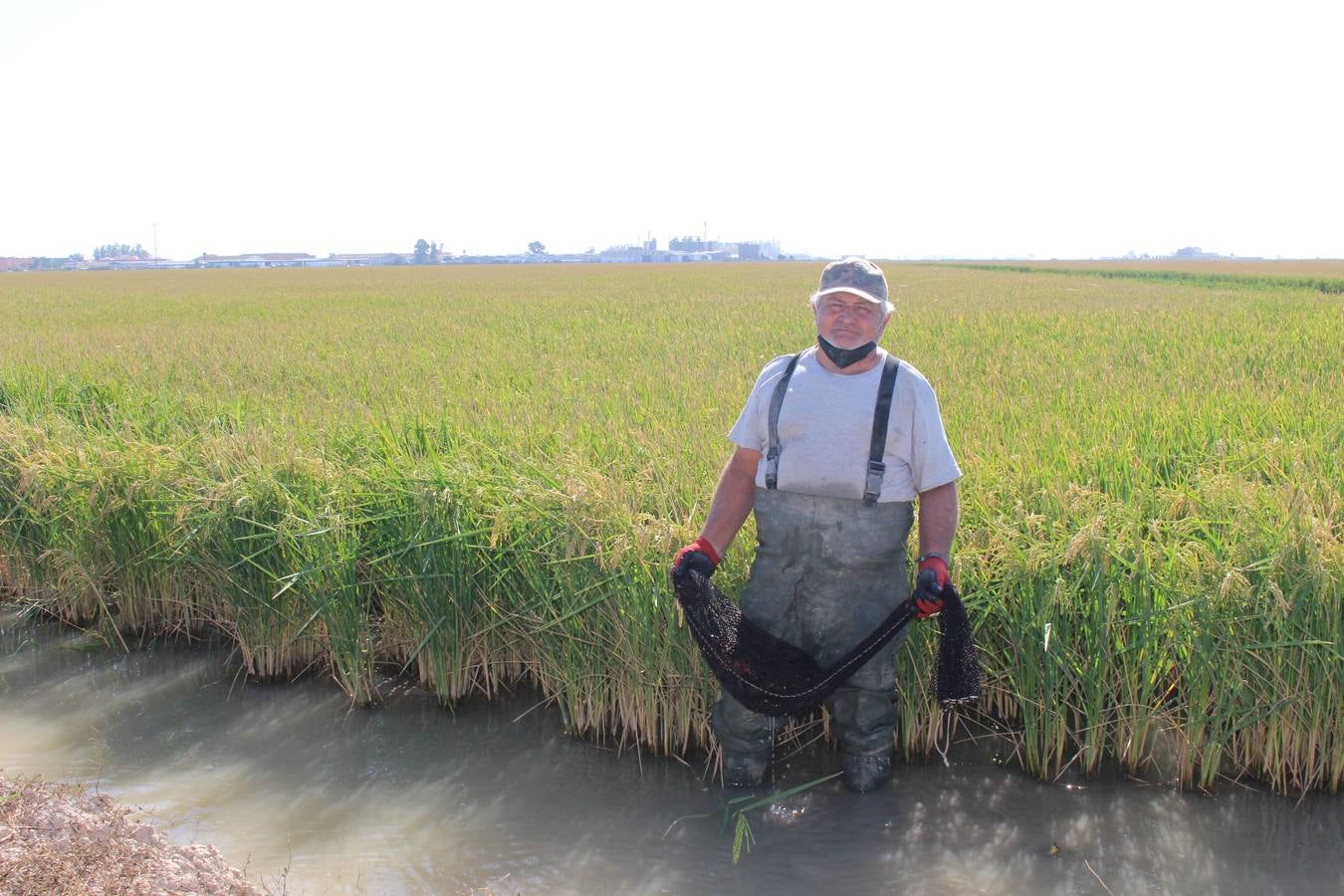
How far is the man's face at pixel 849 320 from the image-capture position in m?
3.24

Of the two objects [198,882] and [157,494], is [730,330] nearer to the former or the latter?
[157,494]

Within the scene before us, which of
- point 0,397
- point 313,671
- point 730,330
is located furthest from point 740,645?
point 730,330

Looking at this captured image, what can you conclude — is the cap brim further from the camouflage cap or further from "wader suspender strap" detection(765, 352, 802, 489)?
"wader suspender strap" detection(765, 352, 802, 489)

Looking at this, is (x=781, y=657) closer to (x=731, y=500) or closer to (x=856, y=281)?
(x=731, y=500)

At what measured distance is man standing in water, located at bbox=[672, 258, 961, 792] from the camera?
128 inches

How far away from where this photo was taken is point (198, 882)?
2.95 meters

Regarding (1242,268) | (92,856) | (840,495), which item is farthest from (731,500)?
(1242,268)

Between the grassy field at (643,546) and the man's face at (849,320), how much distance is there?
2.96ft

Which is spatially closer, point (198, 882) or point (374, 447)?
point (198, 882)

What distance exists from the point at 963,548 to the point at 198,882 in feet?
8.31

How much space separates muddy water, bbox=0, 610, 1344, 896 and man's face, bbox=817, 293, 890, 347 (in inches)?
61.1

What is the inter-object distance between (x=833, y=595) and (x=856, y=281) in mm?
965

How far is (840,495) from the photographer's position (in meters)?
3.29

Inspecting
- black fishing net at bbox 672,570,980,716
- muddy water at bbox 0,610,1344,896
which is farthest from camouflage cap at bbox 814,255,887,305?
muddy water at bbox 0,610,1344,896
